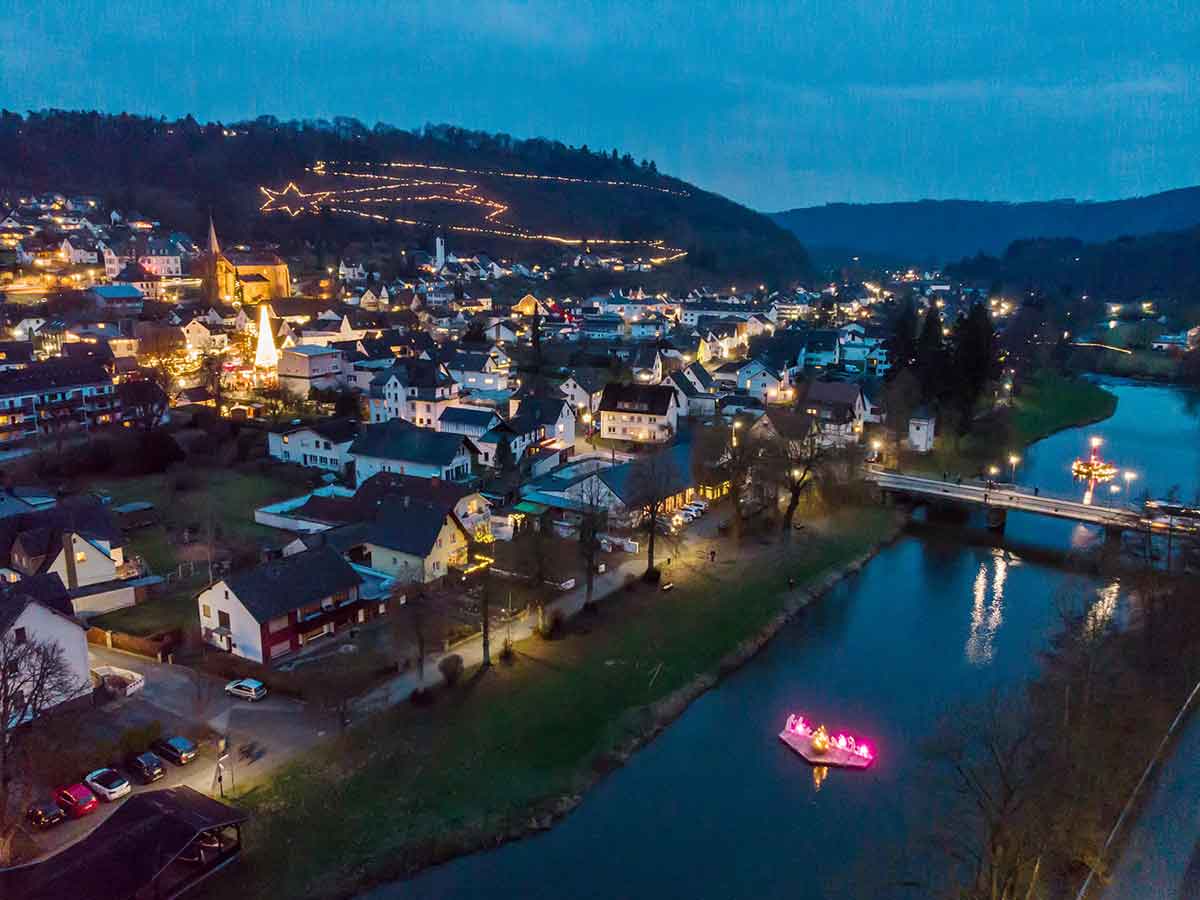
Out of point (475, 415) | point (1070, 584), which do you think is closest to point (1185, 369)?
point (1070, 584)

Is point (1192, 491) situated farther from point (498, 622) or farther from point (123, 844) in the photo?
point (123, 844)

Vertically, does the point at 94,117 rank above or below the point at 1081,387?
above

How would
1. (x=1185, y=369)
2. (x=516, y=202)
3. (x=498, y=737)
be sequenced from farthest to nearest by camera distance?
1. (x=516, y=202)
2. (x=1185, y=369)
3. (x=498, y=737)

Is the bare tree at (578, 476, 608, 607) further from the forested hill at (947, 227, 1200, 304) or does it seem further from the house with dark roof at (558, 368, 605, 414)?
the forested hill at (947, 227, 1200, 304)

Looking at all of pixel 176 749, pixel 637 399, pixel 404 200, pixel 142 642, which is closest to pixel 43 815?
pixel 176 749

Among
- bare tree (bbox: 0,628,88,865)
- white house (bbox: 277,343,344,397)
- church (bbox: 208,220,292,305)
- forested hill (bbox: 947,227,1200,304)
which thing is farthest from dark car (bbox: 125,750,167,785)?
forested hill (bbox: 947,227,1200,304)

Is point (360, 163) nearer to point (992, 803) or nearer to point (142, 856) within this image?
point (142, 856)
